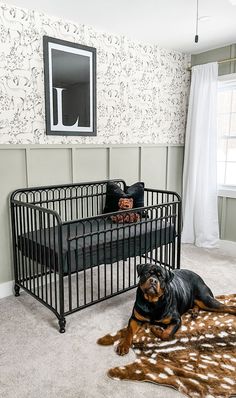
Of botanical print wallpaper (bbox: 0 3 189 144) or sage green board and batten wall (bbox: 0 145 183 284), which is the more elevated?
botanical print wallpaper (bbox: 0 3 189 144)

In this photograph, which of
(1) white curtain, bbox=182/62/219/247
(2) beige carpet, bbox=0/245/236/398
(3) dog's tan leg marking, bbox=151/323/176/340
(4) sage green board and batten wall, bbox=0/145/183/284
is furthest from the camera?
(1) white curtain, bbox=182/62/219/247

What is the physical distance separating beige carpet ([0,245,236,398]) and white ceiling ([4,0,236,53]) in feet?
7.67

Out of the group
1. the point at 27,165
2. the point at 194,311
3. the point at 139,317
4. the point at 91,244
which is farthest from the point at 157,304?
the point at 27,165

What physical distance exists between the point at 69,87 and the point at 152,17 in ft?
3.09

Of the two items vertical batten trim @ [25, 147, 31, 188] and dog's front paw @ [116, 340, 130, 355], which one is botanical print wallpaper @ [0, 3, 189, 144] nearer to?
vertical batten trim @ [25, 147, 31, 188]

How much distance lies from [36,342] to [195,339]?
3.28 ft

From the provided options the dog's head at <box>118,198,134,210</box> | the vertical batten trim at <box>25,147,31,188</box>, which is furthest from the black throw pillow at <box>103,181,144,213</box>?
the vertical batten trim at <box>25,147,31,188</box>

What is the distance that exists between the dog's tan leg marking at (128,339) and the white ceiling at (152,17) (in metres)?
2.37

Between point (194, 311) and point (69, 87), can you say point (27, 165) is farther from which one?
→ point (194, 311)

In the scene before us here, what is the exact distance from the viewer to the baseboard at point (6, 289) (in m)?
2.64

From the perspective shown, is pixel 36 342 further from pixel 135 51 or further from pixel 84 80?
pixel 135 51

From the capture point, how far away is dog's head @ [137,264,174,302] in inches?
75.4

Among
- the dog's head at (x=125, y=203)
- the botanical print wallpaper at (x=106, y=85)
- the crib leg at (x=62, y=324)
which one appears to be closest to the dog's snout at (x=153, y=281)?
the crib leg at (x=62, y=324)

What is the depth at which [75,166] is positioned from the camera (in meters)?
3.02
